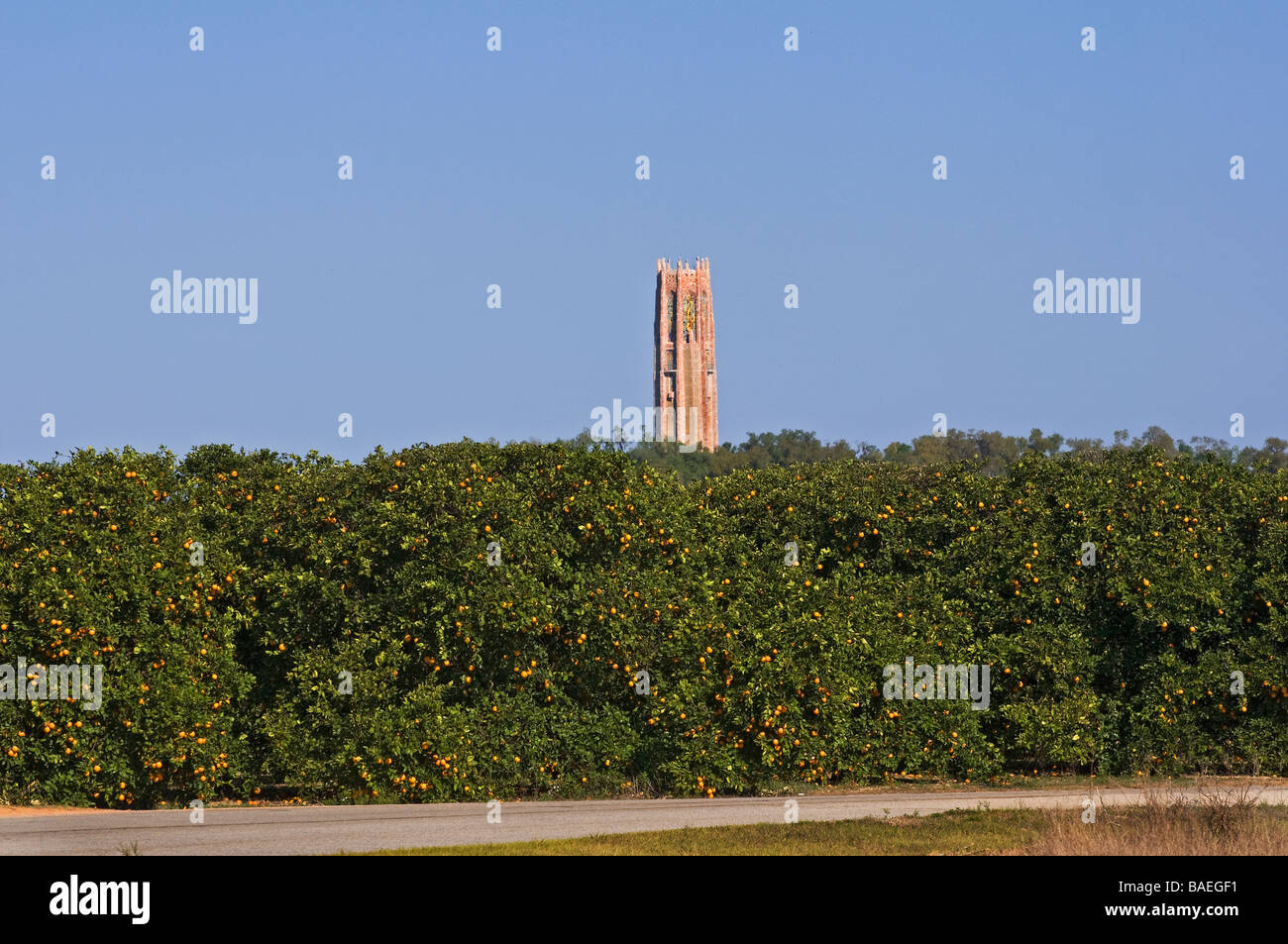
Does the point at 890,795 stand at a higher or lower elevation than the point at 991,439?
lower

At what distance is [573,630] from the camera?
69.8 feet

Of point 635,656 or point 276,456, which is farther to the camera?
point 276,456

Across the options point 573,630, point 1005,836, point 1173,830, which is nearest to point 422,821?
point 573,630

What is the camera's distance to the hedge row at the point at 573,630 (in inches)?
791

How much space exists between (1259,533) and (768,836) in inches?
427

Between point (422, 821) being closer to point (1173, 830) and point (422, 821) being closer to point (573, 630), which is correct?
point (573, 630)

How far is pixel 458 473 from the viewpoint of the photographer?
2141 centimetres

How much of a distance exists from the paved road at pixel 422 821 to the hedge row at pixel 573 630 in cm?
101

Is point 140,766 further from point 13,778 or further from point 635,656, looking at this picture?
point 635,656

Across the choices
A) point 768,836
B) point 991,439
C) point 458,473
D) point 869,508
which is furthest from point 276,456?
point 991,439

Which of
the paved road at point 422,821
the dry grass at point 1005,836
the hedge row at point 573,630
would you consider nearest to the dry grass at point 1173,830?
the dry grass at point 1005,836

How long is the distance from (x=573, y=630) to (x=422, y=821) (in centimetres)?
452
